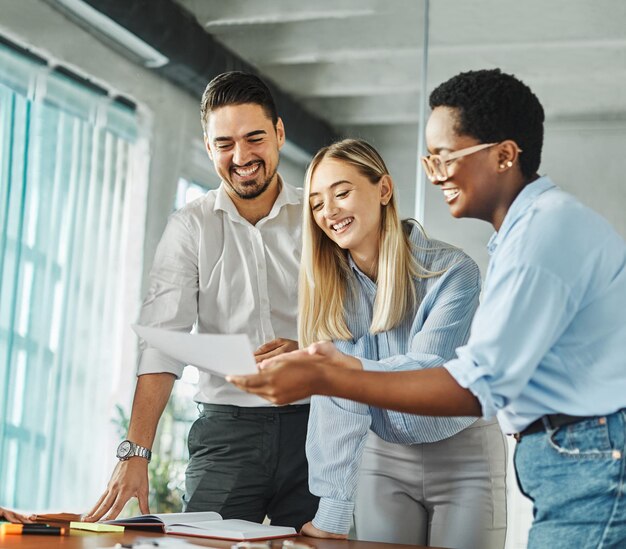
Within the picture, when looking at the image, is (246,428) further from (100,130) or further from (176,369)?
(100,130)

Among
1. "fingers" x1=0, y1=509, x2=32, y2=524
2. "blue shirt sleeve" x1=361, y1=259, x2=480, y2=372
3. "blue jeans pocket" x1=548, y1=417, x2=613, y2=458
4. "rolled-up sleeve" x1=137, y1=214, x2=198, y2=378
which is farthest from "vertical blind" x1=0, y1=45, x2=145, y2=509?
"blue jeans pocket" x1=548, y1=417, x2=613, y2=458

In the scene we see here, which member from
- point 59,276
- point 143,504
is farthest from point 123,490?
point 59,276

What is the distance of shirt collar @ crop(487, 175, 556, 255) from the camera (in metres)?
1.44

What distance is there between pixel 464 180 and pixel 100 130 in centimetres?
301

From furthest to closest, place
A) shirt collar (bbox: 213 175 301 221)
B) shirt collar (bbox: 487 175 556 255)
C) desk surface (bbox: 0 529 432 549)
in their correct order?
shirt collar (bbox: 213 175 301 221), desk surface (bbox: 0 529 432 549), shirt collar (bbox: 487 175 556 255)

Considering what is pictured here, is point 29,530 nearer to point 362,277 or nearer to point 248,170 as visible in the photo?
point 362,277

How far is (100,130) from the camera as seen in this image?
4207 millimetres

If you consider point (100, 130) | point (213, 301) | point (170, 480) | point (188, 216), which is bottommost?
point (170, 480)

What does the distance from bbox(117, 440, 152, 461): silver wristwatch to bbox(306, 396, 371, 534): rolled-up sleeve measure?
0.42m

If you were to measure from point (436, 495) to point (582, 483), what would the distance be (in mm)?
644

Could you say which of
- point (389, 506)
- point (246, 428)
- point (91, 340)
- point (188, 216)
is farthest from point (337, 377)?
point (91, 340)

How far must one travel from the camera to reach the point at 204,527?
1772mm


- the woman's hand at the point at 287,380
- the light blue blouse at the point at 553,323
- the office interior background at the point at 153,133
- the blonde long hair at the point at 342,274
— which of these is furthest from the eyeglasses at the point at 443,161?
the office interior background at the point at 153,133

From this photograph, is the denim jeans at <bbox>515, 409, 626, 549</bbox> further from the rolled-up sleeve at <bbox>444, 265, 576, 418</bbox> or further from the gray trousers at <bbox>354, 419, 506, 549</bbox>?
the gray trousers at <bbox>354, 419, 506, 549</bbox>
